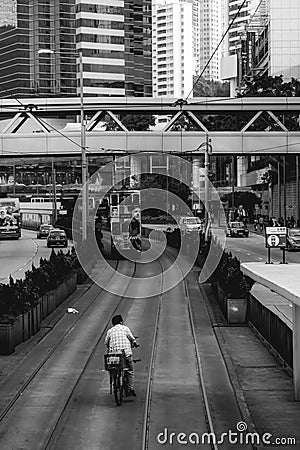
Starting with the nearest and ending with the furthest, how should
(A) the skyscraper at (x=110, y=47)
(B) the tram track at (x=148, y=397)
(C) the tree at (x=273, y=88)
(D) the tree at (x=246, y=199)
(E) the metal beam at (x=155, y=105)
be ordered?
1. (B) the tram track at (x=148, y=397)
2. (E) the metal beam at (x=155, y=105)
3. (C) the tree at (x=273, y=88)
4. (D) the tree at (x=246, y=199)
5. (A) the skyscraper at (x=110, y=47)

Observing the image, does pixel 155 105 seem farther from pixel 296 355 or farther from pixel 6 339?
pixel 296 355

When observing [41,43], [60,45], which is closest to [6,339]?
[60,45]

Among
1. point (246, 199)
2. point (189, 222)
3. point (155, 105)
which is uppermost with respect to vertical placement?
point (155, 105)

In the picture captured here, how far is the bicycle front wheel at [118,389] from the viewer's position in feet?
54.0

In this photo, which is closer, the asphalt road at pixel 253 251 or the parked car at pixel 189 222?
the asphalt road at pixel 253 251

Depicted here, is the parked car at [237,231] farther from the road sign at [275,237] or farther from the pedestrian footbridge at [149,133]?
the road sign at [275,237]

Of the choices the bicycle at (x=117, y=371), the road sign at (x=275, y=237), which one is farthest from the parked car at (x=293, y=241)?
the bicycle at (x=117, y=371)

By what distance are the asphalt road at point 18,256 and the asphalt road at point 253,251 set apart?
47.3 feet

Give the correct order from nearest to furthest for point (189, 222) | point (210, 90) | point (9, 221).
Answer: point (189, 222) < point (9, 221) < point (210, 90)

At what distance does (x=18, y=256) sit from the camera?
62844mm

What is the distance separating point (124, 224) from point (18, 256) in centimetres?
1246

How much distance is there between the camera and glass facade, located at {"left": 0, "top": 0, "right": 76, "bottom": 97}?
142m

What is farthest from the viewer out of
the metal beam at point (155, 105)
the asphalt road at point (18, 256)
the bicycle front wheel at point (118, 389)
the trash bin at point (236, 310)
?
the metal beam at point (155, 105)


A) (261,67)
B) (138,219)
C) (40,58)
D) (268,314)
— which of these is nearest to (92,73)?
(40,58)
